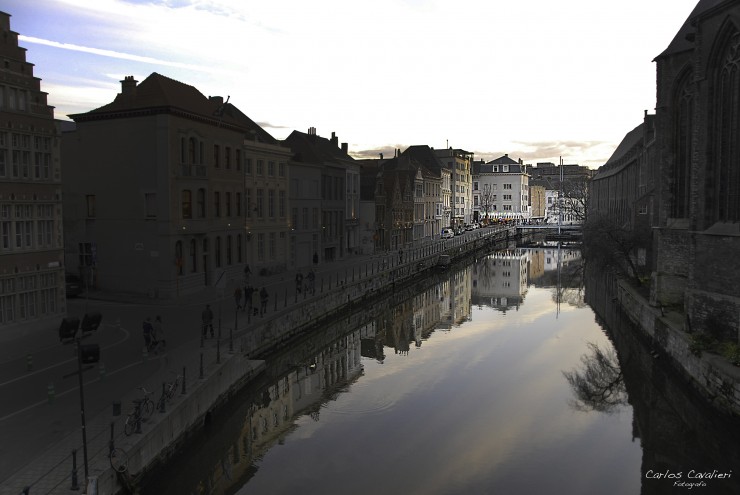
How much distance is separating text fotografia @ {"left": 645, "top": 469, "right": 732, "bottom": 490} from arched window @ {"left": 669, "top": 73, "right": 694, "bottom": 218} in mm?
17941

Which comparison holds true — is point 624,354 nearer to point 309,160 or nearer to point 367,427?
point 367,427

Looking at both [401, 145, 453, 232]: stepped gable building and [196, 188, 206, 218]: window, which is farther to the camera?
[401, 145, 453, 232]: stepped gable building

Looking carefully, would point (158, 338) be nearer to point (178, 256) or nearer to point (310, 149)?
point (178, 256)

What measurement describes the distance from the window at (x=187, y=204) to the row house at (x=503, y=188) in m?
117

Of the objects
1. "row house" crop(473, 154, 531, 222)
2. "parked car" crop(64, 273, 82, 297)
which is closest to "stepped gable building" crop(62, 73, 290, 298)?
"parked car" crop(64, 273, 82, 297)

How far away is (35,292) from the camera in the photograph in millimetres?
22016

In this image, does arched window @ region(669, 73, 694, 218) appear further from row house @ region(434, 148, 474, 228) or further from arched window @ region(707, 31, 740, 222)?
row house @ region(434, 148, 474, 228)

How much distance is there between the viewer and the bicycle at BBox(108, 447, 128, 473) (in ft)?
38.1

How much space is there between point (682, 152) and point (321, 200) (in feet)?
90.4

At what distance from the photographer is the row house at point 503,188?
144375mm

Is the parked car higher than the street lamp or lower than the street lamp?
lower

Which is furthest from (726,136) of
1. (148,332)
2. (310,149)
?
(310,149)

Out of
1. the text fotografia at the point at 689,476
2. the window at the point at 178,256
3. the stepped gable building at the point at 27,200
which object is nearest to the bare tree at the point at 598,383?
the text fotografia at the point at 689,476

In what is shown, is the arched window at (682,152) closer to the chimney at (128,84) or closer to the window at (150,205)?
the window at (150,205)
